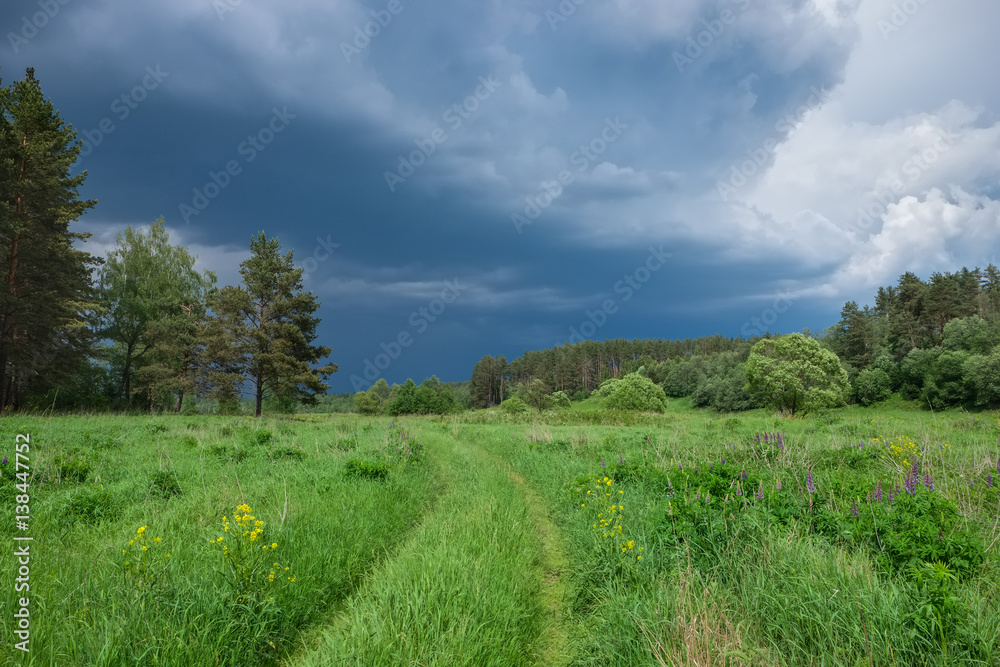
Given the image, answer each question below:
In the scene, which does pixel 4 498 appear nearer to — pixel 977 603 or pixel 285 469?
pixel 285 469

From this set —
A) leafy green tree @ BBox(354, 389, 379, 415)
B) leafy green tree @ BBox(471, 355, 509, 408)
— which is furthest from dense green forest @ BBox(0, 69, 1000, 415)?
leafy green tree @ BBox(471, 355, 509, 408)

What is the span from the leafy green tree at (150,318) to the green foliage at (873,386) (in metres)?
88.1

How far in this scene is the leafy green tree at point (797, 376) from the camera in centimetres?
4119

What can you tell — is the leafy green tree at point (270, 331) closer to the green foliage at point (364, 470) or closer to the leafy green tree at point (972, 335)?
the green foliage at point (364, 470)

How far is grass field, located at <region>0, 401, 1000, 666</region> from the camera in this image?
333 cm

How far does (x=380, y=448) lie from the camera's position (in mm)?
12336

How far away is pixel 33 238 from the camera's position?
26234 millimetres

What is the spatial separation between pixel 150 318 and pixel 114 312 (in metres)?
3.16

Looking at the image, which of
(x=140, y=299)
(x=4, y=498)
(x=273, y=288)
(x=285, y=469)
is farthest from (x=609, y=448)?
(x=140, y=299)

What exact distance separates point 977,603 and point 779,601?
54.4 inches

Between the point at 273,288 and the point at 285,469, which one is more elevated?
the point at 273,288

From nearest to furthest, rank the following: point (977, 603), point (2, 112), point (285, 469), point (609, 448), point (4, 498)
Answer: point (977, 603)
point (4, 498)
point (285, 469)
point (609, 448)
point (2, 112)

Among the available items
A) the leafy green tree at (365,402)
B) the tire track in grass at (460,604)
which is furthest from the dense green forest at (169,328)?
the tire track in grass at (460,604)

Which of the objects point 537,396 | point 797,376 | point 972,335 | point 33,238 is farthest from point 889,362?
point 33,238
